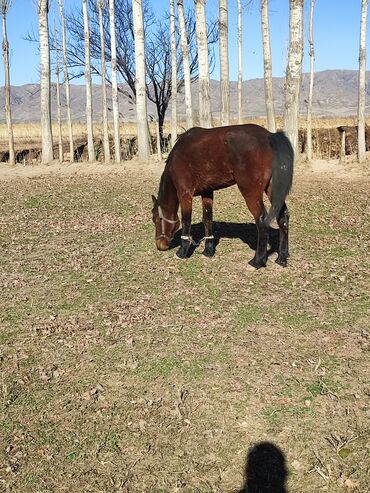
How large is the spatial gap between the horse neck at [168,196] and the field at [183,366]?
0.82 m

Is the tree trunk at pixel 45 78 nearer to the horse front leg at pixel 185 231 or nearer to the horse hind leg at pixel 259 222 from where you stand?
the horse front leg at pixel 185 231

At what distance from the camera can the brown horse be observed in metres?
7.43

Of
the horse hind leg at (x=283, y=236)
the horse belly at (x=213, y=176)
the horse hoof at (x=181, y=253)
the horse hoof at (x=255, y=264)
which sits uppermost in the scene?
the horse belly at (x=213, y=176)

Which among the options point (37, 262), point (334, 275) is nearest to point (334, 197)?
point (334, 275)

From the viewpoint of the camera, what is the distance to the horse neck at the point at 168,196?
8453 millimetres

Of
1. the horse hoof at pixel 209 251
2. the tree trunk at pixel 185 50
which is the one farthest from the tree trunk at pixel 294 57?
the tree trunk at pixel 185 50

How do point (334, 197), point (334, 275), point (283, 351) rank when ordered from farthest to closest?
point (334, 197) < point (334, 275) < point (283, 351)

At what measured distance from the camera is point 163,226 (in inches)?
347

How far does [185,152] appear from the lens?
8008 mm

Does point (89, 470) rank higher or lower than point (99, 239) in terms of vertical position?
lower

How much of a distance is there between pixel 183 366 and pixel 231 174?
3610 millimetres

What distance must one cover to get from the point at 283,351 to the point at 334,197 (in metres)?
8.96

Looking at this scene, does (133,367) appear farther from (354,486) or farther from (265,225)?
(265,225)

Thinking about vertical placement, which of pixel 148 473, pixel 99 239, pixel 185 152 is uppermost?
pixel 185 152
